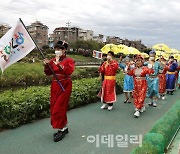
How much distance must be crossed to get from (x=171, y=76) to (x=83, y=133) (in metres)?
7.12

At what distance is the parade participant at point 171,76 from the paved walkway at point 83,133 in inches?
163

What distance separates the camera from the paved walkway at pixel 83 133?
4160mm

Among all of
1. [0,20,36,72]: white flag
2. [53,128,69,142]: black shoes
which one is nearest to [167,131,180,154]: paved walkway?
[53,128,69,142]: black shoes

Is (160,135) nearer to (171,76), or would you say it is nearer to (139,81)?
(139,81)

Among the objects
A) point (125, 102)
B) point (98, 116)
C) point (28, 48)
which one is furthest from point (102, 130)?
point (125, 102)

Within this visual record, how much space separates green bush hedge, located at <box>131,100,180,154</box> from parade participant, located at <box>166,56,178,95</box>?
18.7ft

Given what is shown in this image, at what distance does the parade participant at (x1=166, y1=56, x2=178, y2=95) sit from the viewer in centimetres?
1100

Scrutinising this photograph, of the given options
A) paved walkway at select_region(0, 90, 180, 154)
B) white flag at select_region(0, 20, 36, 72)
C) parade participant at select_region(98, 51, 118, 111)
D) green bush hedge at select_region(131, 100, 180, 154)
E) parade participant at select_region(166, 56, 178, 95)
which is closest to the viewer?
green bush hedge at select_region(131, 100, 180, 154)

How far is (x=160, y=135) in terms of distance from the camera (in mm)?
3760

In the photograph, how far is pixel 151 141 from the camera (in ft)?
11.6

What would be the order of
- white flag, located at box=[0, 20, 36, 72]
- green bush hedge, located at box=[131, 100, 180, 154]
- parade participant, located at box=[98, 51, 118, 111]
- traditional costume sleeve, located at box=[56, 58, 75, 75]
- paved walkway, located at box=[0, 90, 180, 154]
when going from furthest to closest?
parade participant, located at box=[98, 51, 118, 111], traditional costume sleeve, located at box=[56, 58, 75, 75], paved walkway, located at box=[0, 90, 180, 154], white flag, located at box=[0, 20, 36, 72], green bush hedge, located at box=[131, 100, 180, 154]

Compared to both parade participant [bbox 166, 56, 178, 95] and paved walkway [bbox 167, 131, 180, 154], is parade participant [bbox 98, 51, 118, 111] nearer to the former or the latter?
paved walkway [bbox 167, 131, 180, 154]

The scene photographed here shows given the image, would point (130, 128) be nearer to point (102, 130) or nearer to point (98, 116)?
point (102, 130)

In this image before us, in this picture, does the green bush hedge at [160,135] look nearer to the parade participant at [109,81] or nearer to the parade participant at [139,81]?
the parade participant at [139,81]
